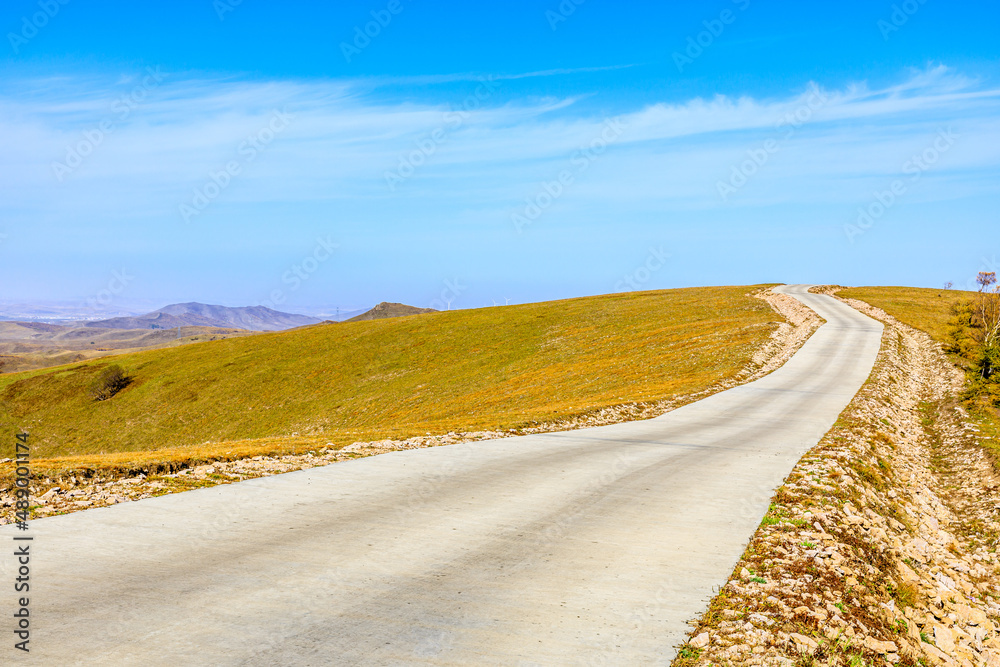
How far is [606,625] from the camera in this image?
678 centimetres

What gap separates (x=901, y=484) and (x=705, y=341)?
30580 millimetres

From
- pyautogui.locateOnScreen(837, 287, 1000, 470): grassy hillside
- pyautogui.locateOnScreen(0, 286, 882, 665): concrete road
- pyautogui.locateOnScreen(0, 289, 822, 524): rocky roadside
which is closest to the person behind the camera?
pyautogui.locateOnScreen(0, 286, 882, 665): concrete road

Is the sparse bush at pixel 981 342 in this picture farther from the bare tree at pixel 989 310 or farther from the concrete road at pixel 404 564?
the concrete road at pixel 404 564

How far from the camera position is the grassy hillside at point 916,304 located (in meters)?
52.5

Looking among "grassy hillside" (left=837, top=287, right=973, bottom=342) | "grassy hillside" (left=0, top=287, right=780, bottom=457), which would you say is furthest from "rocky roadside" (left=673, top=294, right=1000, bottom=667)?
"grassy hillside" (left=837, top=287, right=973, bottom=342)

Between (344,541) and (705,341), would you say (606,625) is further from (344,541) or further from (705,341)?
(705,341)

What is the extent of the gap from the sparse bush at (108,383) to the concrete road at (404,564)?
62.5m

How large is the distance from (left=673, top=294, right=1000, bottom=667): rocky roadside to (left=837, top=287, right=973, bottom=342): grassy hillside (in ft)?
114

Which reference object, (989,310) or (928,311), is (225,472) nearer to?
(989,310)

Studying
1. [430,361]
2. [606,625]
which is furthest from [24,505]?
[430,361]

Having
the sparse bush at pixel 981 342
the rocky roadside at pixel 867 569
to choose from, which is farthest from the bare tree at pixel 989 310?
the rocky roadside at pixel 867 569

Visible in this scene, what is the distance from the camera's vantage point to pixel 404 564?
328 inches

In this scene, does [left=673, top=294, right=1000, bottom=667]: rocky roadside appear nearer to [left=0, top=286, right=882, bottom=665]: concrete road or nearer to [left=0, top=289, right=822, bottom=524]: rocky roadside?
[left=0, top=286, right=882, bottom=665]: concrete road

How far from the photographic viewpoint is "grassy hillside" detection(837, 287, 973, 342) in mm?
52531
